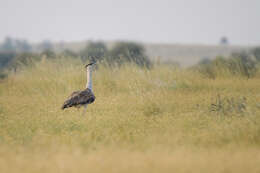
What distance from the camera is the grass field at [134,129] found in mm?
4762

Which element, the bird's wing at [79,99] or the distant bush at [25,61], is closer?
the bird's wing at [79,99]

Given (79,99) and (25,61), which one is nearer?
(79,99)

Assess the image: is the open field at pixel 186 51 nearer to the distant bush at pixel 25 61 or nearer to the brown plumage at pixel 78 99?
the distant bush at pixel 25 61

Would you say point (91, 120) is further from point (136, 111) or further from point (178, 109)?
point (178, 109)

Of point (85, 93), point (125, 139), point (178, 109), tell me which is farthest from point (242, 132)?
point (85, 93)

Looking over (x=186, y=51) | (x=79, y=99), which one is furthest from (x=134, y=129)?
(x=186, y=51)

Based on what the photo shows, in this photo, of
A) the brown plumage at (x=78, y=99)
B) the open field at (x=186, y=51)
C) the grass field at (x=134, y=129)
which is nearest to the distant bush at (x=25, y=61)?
the grass field at (x=134, y=129)

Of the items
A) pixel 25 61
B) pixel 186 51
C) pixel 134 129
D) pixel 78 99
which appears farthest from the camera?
pixel 186 51

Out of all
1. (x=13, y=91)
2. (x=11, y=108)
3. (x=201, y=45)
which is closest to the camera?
(x=11, y=108)

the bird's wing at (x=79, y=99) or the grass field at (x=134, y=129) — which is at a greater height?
the bird's wing at (x=79, y=99)

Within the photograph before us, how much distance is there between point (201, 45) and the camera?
80.6m

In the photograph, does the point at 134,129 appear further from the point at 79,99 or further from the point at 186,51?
the point at 186,51

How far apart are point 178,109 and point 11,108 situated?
13.1ft

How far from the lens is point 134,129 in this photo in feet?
22.8
